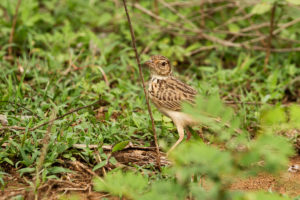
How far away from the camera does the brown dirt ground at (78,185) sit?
424cm

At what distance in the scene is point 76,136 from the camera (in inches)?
207

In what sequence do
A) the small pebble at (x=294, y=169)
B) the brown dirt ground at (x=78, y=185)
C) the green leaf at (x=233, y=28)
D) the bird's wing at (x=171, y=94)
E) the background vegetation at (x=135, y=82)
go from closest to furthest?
the background vegetation at (x=135, y=82), the brown dirt ground at (x=78, y=185), the small pebble at (x=294, y=169), the bird's wing at (x=171, y=94), the green leaf at (x=233, y=28)

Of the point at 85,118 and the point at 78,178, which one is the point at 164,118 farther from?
the point at 78,178

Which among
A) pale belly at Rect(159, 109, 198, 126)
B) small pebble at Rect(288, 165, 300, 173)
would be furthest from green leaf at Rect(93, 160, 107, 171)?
small pebble at Rect(288, 165, 300, 173)

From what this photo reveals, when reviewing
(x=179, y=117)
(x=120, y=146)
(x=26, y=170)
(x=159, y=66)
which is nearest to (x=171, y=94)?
(x=179, y=117)

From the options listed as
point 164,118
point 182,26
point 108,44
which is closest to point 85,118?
point 164,118

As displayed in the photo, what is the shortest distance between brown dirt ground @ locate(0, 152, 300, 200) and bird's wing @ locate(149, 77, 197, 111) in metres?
1.25

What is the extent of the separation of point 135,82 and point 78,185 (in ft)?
10.3

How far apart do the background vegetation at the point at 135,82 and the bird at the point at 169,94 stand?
32 cm

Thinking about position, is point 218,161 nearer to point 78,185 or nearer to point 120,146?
point 78,185

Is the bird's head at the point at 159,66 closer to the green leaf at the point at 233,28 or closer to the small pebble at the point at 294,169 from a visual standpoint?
the small pebble at the point at 294,169

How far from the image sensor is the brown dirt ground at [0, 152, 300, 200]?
4.24m

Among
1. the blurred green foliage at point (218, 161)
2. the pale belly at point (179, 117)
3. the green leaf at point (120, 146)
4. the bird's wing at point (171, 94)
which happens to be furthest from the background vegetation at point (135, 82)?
the bird's wing at point (171, 94)

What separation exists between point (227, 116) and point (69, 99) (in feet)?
12.4
